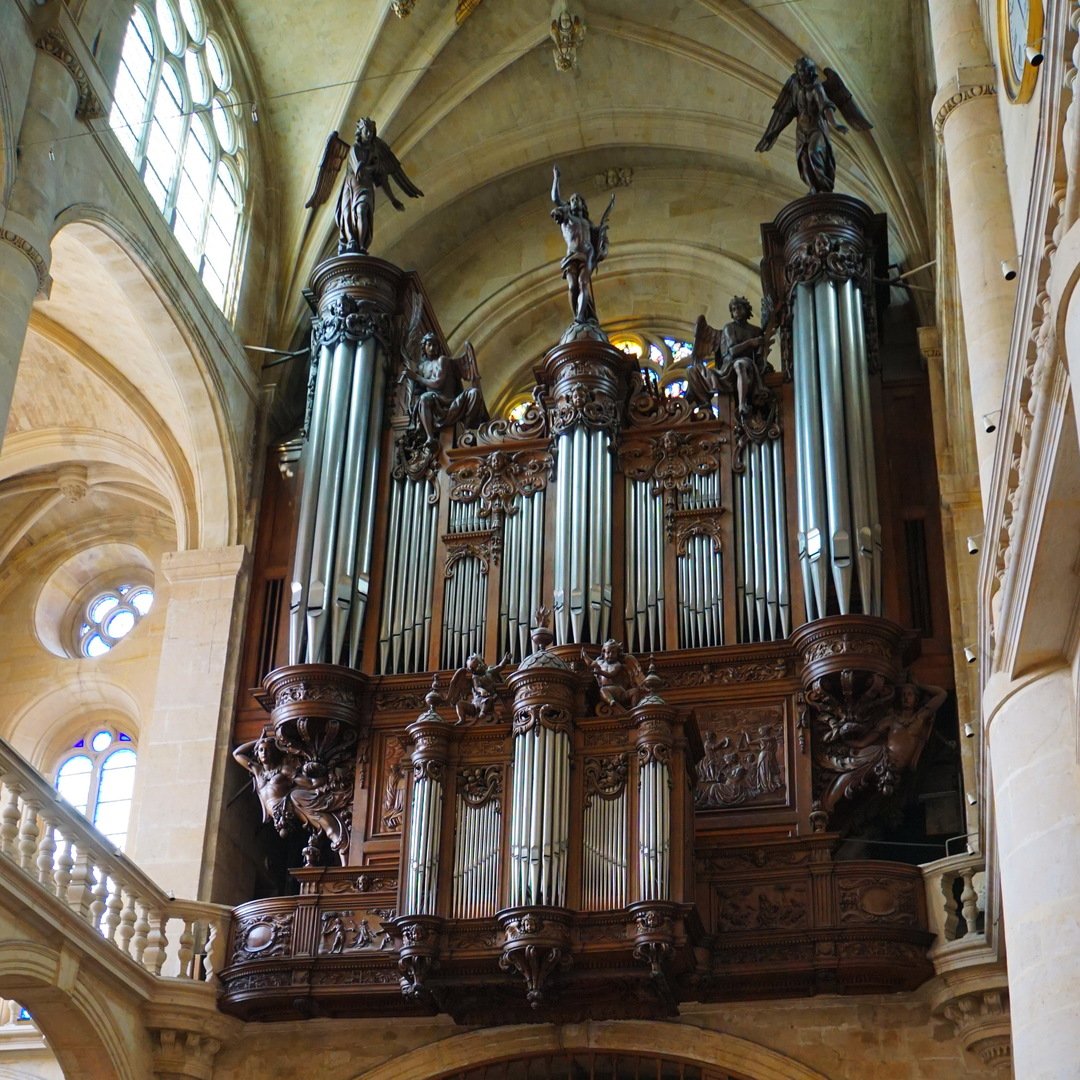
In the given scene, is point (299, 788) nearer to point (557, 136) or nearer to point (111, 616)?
point (111, 616)

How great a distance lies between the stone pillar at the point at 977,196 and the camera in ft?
33.0

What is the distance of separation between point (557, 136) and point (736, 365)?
201 inches

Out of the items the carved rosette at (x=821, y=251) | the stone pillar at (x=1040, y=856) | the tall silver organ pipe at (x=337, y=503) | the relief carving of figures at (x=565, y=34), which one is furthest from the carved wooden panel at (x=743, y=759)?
the relief carving of figures at (x=565, y=34)

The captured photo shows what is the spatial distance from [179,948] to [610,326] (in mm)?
9520

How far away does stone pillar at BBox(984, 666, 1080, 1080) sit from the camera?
762cm

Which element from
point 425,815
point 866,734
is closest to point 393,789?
point 425,815

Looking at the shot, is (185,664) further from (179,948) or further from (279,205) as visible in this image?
(279,205)

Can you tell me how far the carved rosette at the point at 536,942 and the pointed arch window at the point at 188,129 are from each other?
7.98 meters

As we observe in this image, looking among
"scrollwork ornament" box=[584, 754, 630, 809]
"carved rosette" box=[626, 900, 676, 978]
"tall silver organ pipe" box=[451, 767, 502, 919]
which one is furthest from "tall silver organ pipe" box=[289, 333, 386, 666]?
"carved rosette" box=[626, 900, 676, 978]

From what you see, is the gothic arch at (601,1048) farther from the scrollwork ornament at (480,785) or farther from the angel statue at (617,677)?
the angel statue at (617,677)

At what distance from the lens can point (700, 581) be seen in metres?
14.8

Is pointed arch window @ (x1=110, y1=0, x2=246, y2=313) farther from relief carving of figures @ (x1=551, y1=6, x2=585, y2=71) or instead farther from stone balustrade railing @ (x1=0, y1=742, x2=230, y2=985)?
stone balustrade railing @ (x1=0, y1=742, x2=230, y2=985)

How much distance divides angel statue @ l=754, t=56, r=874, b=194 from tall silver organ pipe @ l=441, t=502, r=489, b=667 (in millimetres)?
4814

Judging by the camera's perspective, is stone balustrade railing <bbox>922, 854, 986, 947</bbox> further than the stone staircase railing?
Yes
